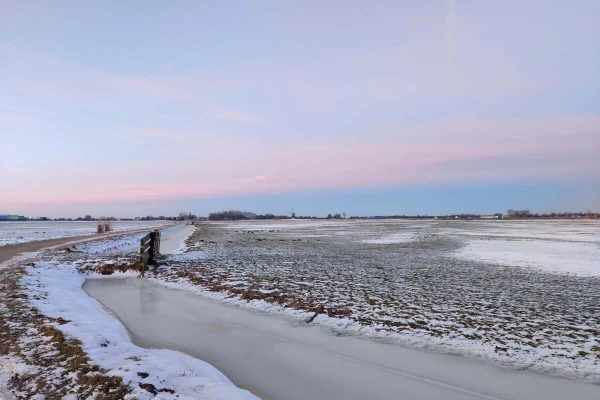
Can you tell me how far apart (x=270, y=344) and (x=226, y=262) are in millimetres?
13682

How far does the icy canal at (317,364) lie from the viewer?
615 cm

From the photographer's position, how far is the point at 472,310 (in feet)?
35.1

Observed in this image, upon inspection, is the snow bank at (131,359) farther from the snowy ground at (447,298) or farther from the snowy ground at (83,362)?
the snowy ground at (447,298)

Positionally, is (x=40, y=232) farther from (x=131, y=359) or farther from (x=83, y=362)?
(x=131, y=359)

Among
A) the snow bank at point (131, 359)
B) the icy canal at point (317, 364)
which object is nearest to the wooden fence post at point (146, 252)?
the snow bank at point (131, 359)

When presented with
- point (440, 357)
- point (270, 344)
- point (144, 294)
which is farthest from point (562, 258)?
point (144, 294)

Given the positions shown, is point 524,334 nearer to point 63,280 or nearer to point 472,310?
point 472,310

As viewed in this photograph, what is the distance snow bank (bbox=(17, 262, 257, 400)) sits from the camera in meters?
5.62

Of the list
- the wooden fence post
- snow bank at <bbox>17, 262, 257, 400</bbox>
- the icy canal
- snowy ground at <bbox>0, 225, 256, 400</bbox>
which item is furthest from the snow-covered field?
the icy canal

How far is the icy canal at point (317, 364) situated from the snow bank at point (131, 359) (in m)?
0.48

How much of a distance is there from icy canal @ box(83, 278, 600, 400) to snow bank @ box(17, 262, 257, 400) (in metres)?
0.48

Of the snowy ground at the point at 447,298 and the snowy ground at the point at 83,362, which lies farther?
the snowy ground at the point at 447,298

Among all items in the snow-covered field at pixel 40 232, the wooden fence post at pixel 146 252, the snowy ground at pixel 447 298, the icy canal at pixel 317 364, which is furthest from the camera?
the snow-covered field at pixel 40 232

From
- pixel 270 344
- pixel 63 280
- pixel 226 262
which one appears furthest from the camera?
pixel 226 262
